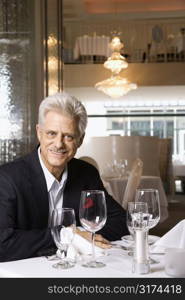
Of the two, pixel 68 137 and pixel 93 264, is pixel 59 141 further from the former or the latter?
pixel 93 264

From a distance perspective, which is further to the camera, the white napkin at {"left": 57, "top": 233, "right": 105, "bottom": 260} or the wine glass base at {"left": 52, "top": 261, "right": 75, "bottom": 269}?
the white napkin at {"left": 57, "top": 233, "right": 105, "bottom": 260}

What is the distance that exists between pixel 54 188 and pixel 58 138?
25 cm

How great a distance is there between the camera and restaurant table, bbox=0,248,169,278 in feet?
4.54

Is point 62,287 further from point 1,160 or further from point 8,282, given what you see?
point 1,160

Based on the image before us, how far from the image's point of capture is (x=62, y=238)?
1.48 m

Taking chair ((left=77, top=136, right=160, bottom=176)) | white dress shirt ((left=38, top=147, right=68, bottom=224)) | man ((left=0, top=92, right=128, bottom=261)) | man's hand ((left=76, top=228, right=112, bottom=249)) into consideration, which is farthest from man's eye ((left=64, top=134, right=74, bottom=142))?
chair ((left=77, top=136, right=160, bottom=176))

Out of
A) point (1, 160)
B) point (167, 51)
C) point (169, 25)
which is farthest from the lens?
point (169, 25)

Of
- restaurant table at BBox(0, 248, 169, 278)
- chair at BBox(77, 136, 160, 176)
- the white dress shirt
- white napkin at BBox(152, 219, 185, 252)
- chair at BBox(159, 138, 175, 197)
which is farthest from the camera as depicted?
chair at BBox(159, 138, 175, 197)

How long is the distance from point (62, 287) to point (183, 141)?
46.7 feet

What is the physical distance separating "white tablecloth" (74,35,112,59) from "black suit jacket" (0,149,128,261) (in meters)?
9.05

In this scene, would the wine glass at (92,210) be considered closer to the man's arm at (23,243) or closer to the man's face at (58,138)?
the man's arm at (23,243)

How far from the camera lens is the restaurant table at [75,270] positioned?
1385mm

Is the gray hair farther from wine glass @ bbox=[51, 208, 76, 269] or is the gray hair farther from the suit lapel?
wine glass @ bbox=[51, 208, 76, 269]

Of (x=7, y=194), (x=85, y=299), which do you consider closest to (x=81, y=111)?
(x=7, y=194)
